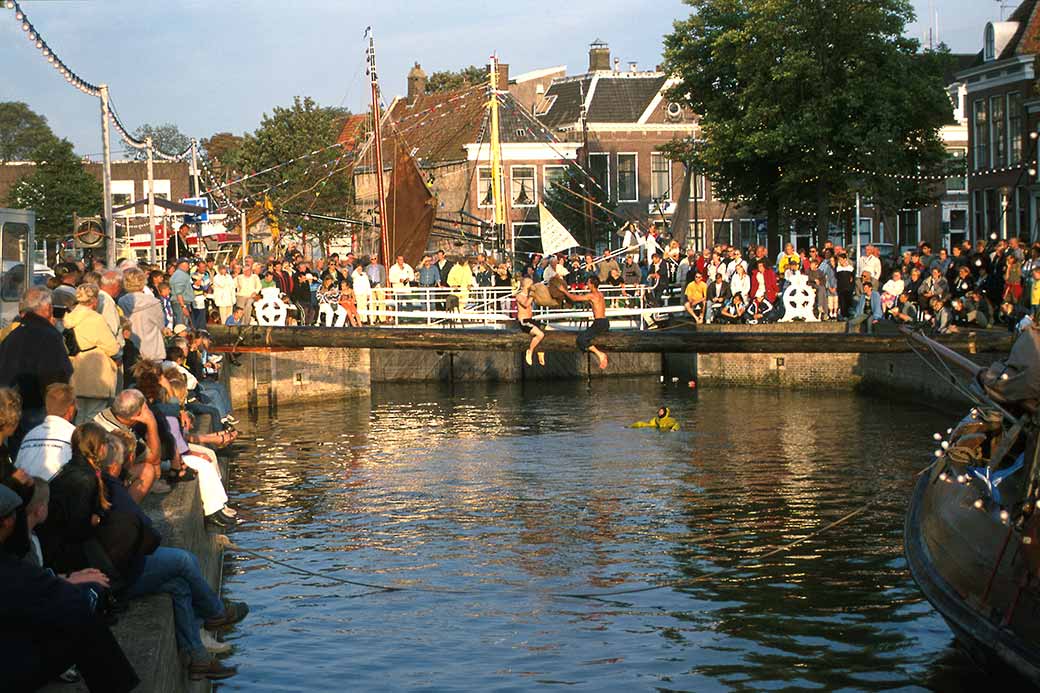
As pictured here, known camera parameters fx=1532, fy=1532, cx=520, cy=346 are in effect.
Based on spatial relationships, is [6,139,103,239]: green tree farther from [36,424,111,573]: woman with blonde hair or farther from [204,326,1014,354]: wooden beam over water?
[36,424,111,573]: woman with blonde hair

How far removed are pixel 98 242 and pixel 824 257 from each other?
17307 mm

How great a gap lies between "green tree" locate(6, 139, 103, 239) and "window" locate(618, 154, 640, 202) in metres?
24.2

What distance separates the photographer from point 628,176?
226ft

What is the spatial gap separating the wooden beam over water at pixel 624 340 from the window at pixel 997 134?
30006 millimetres

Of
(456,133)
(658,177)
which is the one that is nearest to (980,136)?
(658,177)

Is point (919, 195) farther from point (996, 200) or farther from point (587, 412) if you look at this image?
point (587, 412)

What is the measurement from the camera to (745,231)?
71.3m

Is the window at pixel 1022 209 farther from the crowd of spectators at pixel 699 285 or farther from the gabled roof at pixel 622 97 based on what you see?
the gabled roof at pixel 622 97

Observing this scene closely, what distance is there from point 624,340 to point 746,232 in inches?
1898

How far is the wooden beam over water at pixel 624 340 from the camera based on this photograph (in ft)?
75.7

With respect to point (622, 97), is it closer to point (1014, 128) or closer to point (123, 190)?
point (1014, 128)

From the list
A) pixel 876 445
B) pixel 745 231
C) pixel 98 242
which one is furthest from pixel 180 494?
pixel 745 231

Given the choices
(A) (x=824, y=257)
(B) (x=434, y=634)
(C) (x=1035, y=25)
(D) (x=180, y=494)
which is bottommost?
(B) (x=434, y=634)

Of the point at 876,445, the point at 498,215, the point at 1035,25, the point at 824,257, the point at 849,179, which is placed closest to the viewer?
the point at 876,445
